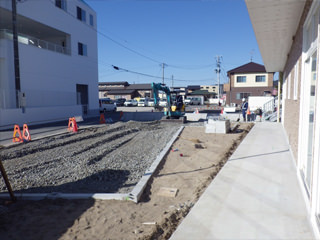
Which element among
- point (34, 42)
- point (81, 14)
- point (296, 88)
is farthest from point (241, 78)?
point (296, 88)

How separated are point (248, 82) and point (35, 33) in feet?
107

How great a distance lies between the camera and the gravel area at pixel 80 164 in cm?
661

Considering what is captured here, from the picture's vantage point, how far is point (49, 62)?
2434 centimetres

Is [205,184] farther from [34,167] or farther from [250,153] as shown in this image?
→ [34,167]

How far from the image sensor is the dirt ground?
4215 mm

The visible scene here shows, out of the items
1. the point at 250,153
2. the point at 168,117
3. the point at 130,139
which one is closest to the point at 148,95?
the point at 168,117

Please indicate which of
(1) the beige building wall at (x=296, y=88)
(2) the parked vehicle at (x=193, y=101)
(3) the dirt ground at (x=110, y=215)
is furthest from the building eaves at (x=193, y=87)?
(3) the dirt ground at (x=110, y=215)

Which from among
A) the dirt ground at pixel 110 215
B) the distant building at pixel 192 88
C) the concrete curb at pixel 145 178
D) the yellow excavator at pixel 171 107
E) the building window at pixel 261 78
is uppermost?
the distant building at pixel 192 88

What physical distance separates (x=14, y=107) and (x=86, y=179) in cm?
1580

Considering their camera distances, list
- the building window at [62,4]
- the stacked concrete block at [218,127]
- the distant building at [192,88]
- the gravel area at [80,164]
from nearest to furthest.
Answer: the gravel area at [80,164] → the stacked concrete block at [218,127] → the building window at [62,4] → the distant building at [192,88]

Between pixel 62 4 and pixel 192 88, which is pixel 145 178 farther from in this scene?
pixel 192 88

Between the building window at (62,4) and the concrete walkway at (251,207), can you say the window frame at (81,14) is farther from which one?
the concrete walkway at (251,207)

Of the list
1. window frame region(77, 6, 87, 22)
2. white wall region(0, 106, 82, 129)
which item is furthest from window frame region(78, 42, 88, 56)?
white wall region(0, 106, 82, 129)

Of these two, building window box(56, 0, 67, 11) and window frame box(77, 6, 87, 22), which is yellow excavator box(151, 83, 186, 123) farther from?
window frame box(77, 6, 87, 22)
